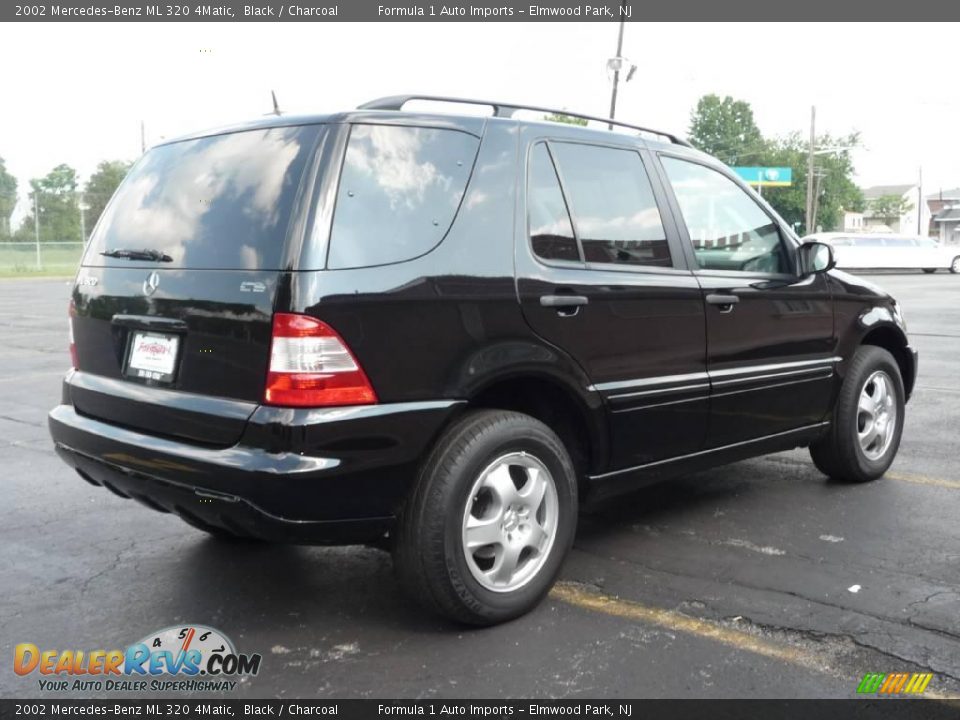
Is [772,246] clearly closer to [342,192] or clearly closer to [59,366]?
[342,192]

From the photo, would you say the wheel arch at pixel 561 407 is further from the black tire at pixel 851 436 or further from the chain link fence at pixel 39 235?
the chain link fence at pixel 39 235

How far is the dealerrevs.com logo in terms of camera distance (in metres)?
3.13

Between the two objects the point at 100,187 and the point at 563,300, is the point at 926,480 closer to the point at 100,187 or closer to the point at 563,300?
the point at 563,300

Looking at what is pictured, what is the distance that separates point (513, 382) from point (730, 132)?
10593 cm

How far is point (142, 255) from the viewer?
3.66 metres

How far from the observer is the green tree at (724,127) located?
10200 centimetres

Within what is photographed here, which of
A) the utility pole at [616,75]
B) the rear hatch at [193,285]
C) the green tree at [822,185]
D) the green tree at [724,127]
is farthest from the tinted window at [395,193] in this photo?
the green tree at [724,127]

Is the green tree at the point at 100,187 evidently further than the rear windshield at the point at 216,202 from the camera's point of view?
Yes

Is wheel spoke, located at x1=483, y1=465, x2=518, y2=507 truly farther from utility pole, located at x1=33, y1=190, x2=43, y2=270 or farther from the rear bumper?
utility pole, located at x1=33, y1=190, x2=43, y2=270

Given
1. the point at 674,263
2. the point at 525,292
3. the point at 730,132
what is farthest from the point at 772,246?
the point at 730,132

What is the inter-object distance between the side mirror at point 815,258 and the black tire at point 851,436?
0.65 metres

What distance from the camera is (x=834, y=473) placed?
5.45 m

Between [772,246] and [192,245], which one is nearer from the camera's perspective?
[192,245]

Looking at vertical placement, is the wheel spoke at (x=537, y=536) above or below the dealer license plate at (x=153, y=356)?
below
